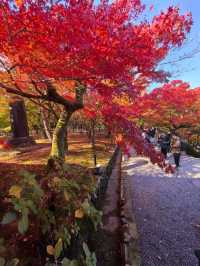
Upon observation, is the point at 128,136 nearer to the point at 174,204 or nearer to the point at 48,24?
the point at 174,204

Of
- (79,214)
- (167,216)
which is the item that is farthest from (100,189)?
(79,214)

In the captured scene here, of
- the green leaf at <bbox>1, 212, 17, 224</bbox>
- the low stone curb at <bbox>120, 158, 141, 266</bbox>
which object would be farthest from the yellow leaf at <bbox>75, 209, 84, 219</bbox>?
the low stone curb at <bbox>120, 158, 141, 266</bbox>

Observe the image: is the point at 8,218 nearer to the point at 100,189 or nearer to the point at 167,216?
the point at 100,189

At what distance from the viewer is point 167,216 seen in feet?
14.7

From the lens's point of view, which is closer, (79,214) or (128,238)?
(79,214)

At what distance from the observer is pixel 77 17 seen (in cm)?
457

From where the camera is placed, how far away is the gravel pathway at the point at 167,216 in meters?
3.21

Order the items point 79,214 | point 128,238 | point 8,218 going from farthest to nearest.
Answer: point 128,238 < point 79,214 < point 8,218

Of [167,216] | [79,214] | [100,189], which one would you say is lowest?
[167,216]

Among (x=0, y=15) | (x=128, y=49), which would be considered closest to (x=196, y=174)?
(x=128, y=49)

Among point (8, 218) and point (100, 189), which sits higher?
point (8, 218)

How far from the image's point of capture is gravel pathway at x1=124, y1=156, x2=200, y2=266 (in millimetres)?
3213

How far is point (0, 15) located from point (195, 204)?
22.9 feet

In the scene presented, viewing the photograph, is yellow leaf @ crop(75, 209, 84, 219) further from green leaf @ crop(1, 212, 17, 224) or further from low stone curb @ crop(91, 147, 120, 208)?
low stone curb @ crop(91, 147, 120, 208)
